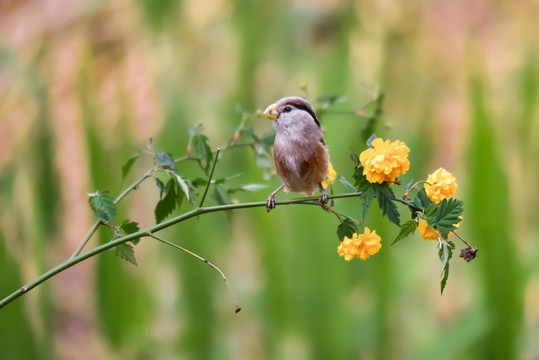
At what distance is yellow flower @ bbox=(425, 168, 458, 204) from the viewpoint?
0.44 m

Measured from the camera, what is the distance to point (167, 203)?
0.50 metres

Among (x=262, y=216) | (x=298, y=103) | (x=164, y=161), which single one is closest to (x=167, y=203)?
(x=164, y=161)

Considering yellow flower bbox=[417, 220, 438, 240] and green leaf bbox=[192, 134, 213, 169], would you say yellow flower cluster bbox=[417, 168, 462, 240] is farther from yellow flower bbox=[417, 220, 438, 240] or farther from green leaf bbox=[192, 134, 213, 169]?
green leaf bbox=[192, 134, 213, 169]

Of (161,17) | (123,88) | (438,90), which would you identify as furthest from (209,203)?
(438,90)

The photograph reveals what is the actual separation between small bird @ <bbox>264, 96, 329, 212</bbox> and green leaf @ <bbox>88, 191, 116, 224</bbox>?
0.41 ft

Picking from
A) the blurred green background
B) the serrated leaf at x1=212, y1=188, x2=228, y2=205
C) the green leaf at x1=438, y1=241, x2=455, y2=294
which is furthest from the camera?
the blurred green background

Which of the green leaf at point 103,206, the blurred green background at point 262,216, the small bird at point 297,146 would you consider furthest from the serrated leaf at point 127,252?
the blurred green background at point 262,216

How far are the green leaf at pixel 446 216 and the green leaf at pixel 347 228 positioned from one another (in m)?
0.05

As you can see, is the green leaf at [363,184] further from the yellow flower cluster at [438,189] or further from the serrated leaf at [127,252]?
the serrated leaf at [127,252]

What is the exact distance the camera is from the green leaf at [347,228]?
458 millimetres

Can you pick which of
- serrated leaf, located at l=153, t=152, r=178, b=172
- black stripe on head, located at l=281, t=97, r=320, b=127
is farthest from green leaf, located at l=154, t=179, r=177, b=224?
black stripe on head, located at l=281, t=97, r=320, b=127

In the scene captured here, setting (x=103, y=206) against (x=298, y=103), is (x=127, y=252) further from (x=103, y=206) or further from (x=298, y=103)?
(x=298, y=103)

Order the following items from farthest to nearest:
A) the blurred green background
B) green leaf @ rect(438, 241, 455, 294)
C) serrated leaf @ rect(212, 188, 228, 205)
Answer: the blurred green background < serrated leaf @ rect(212, 188, 228, 205) < green leaf @ rect(438, 241, 455, 294)

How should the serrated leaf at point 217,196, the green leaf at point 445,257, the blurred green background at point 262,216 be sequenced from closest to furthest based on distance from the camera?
the green leaf at point 445,257
the serrated leaf at point 217,196
the blurred green background at point 262,216
